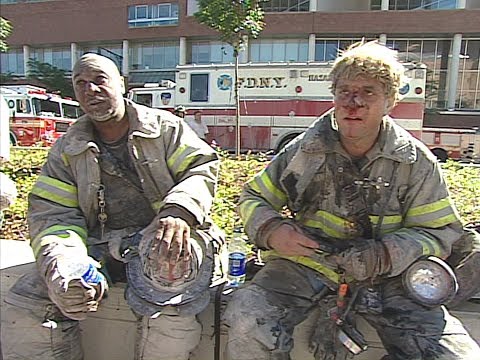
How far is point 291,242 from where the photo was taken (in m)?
1.97

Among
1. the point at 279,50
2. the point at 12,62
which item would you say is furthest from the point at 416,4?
the point at 12,62

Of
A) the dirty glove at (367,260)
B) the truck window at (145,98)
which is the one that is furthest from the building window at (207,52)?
the dirty glove at (367,260)

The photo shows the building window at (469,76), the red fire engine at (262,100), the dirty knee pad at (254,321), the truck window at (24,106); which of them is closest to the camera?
the dirty knee pad at (254,321)

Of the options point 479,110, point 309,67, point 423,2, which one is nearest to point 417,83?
point 309,67

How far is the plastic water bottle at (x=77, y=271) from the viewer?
1917 millimetres

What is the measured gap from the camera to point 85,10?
106ft

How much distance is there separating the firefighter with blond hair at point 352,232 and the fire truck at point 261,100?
444 inches

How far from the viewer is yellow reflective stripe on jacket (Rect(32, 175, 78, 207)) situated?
7.37 feet


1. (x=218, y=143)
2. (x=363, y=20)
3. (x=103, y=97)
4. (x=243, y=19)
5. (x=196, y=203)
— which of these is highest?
(x=363, y=20)

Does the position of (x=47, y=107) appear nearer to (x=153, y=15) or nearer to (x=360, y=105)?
(x=360, y=105)

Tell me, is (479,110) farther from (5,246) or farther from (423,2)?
(5,246)

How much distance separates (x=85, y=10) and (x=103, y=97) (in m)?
33.0

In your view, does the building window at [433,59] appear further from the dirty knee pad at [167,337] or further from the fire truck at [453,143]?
the dirty knee pad at [167,337]

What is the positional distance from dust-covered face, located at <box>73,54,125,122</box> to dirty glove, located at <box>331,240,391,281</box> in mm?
1156
